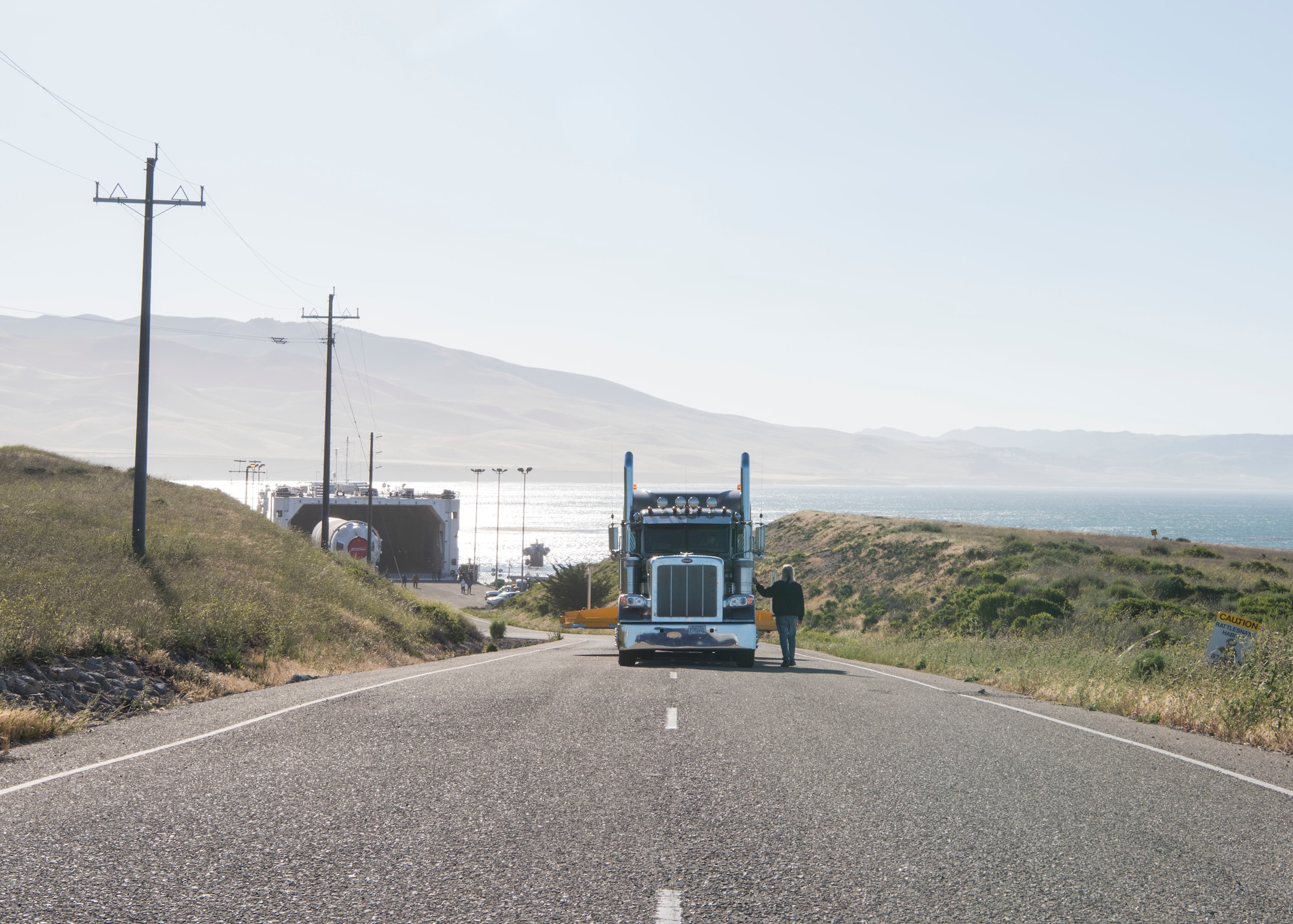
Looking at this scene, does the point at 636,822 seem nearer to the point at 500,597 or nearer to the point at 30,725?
the point at 30,725

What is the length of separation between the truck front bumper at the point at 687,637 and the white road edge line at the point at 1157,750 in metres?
6.43

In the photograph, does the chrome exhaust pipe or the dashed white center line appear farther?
the chrome exhaust pipe

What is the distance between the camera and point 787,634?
21141mm

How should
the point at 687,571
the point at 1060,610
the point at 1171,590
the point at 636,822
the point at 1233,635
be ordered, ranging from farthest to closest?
the point at 1171,590 < the point at 1060,610 < the point at 687,571 < the point at 1233,635 < the point at 636,822

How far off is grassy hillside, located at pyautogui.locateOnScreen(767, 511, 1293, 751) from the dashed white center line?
853 cm

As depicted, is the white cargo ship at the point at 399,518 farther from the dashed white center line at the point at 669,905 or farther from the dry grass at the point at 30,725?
the dashed white center line at the point at 669,905

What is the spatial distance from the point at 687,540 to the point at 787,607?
8.29 feet

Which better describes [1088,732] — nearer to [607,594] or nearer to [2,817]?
[2,817]

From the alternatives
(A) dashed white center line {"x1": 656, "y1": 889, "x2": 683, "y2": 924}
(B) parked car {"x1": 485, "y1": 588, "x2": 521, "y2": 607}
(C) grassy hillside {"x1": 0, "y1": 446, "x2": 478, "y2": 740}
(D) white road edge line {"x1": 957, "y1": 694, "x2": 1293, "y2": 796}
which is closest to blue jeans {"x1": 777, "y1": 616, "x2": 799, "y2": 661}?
(D) white road edge line {"x1": 957, "y1": 694, "x2": 1293, "y2": 796}

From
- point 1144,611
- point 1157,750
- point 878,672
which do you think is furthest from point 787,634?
point 1144,611

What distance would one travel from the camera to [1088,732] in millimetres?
11289

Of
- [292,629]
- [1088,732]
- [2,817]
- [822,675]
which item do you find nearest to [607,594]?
[292,629]

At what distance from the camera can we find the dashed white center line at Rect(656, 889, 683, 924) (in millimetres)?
5117

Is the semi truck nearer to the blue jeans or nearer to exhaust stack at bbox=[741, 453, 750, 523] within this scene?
exhaust stack at bbox=[741, 453, 750, 523]
